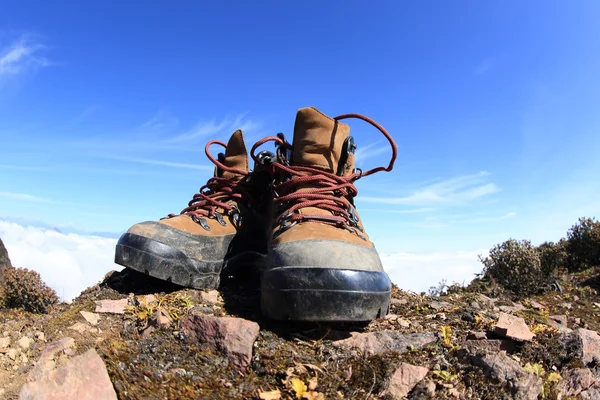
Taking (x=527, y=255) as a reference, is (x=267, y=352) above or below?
below

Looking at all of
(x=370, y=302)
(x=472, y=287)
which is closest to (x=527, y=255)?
(x=472, y=287)

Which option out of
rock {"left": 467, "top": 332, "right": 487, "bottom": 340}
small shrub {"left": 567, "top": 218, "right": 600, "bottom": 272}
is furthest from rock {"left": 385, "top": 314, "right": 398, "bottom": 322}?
small shrub {"left": 567, "top": 218, "right": 600, "bottom": 272}

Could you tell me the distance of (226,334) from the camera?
1979mm

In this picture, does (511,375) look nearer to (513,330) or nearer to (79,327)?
(513,330)

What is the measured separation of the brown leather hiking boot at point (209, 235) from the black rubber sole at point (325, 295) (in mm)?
792

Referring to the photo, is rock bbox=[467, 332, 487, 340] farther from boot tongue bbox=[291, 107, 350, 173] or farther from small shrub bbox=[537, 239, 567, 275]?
small shrub bbox=[537, 239, 567, 275]

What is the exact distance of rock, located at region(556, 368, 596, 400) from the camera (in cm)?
209

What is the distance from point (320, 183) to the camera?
2.78m

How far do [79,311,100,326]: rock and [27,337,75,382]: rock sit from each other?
Answer: 26cm

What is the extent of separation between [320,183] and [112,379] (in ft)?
5.21

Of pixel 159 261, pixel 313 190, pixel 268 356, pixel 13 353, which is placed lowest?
pixel 13 353

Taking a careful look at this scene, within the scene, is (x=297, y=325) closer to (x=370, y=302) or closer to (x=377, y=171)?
(x=370, y=302)

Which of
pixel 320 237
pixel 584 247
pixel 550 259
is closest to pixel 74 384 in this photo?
pixel 320 237

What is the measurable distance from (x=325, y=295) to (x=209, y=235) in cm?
120
